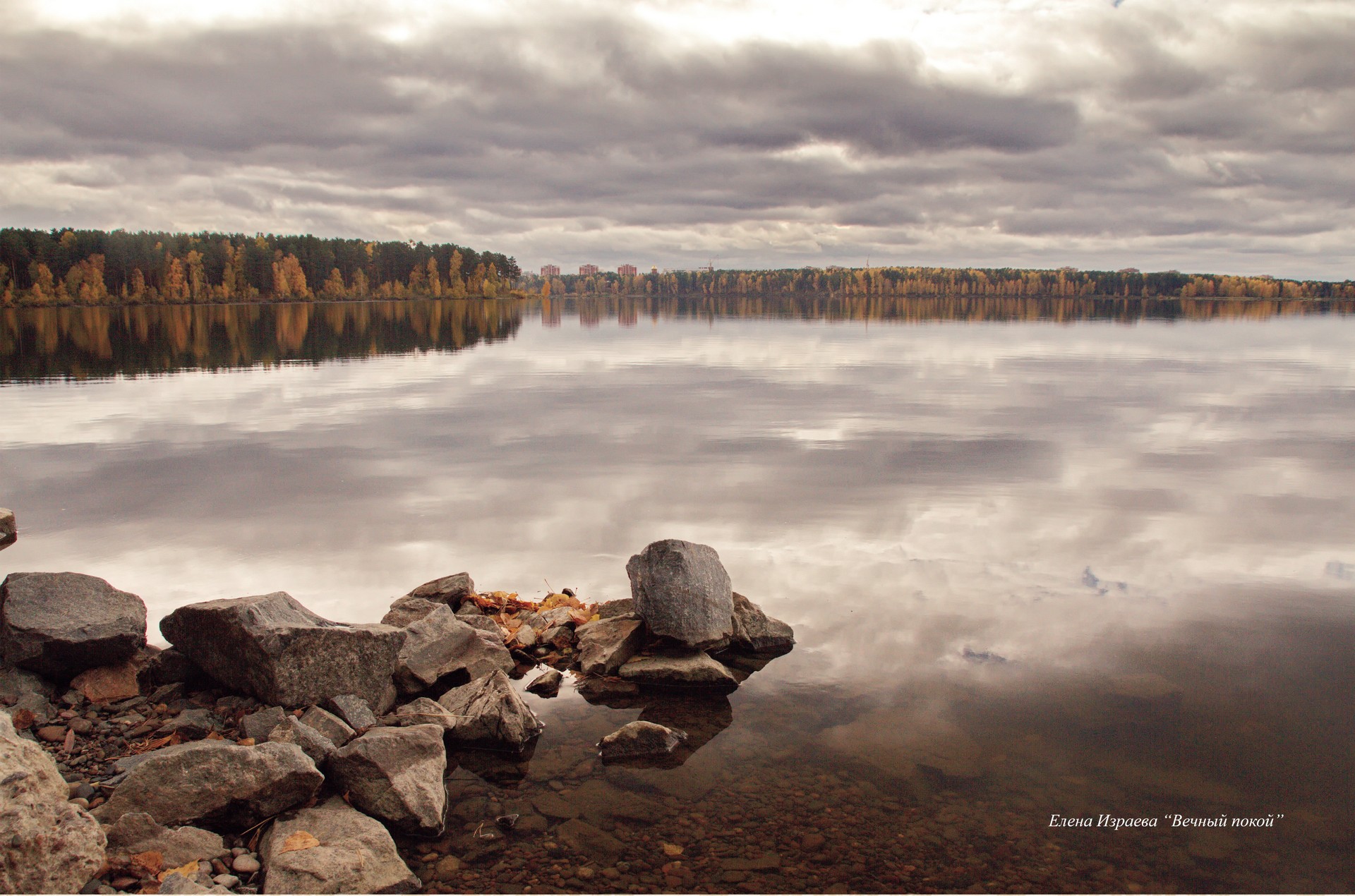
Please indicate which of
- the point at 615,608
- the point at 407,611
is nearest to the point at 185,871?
the point at 407,611

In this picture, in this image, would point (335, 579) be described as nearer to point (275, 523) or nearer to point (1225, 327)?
point (275, 523)

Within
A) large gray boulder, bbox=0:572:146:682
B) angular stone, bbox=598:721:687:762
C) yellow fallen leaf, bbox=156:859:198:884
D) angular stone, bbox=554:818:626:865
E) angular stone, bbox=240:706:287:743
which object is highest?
large gray boulder, bbox=0:572:146:682

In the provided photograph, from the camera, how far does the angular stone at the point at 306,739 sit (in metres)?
9.77

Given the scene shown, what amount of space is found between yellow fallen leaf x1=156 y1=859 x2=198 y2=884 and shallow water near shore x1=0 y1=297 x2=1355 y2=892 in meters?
2.03

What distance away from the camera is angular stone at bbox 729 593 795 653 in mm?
13898

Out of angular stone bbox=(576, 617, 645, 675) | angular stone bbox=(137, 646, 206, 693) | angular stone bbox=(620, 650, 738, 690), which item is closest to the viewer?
angular stone bbox=(137, 646, 206, 693)

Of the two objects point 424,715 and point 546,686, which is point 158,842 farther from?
point 546,686

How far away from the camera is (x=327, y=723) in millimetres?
10406

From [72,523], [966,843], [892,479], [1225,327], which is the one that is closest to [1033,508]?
[892,479]

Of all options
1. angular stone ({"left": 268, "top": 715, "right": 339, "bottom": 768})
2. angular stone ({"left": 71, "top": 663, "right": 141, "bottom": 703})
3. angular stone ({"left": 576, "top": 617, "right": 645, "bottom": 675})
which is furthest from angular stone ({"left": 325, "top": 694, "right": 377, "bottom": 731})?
angular stone ({"left": 576, "top": 617, "right": 645, "bottom": 675})

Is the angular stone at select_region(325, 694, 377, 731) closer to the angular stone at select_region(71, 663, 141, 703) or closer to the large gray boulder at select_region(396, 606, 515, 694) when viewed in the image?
the large gray boulder at select_region(396, 606, 515, 694)

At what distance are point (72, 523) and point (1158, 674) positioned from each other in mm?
21728

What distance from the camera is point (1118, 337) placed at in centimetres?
→ 9331

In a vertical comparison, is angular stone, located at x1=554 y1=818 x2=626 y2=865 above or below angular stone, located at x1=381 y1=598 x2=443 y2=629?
below
